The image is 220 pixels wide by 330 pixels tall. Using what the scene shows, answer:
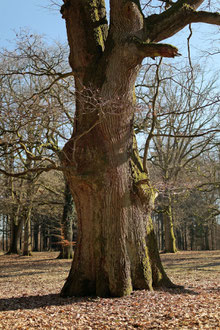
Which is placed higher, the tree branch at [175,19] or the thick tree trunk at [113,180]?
the tree branch at [175,19]

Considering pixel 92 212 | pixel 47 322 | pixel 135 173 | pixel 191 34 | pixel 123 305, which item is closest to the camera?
pixel 47 322

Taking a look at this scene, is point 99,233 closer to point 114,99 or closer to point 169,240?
point 114,99

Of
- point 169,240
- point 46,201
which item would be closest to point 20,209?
point 46,201

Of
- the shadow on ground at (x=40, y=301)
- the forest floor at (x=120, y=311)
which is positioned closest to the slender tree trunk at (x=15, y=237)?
the shadow on ground at (x=40, y=301)

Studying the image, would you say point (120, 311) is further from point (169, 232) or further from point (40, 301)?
point (169, 232)

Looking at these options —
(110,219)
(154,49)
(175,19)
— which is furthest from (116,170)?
(175,19)

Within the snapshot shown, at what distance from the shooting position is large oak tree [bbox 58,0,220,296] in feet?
19.4

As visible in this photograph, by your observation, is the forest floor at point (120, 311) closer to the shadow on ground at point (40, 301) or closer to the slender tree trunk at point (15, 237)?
the shadow on ground at point (40, 301)

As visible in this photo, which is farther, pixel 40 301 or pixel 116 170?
pixel 116 170

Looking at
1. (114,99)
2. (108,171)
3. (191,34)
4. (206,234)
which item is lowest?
(206,234)

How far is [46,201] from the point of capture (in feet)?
59.0

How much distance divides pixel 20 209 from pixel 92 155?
15.7 meters

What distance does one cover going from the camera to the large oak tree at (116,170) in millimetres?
5918

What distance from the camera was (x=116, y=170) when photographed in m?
6.20
